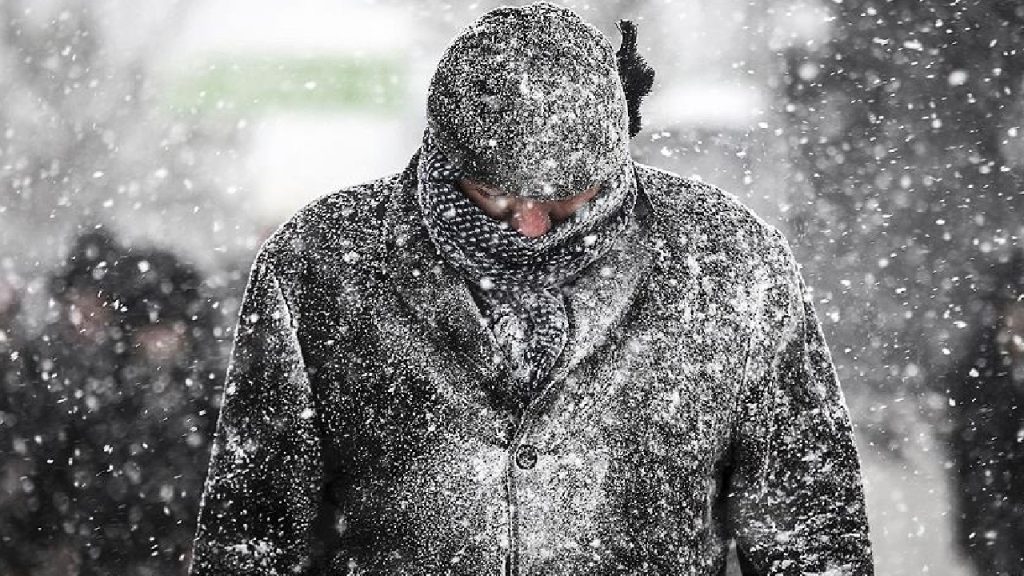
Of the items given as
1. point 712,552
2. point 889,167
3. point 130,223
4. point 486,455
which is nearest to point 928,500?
point 889,167

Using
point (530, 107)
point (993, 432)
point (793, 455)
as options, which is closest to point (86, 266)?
point (530, 107)

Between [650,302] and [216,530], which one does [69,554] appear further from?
[650,302]

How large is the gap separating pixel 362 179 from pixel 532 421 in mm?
3172

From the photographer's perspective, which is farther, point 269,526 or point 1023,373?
point 1023,373

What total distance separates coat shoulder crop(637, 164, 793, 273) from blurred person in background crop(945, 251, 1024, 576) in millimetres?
3054

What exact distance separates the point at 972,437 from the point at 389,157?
2.85 meters

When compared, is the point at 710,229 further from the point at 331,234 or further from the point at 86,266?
the point at 86,266

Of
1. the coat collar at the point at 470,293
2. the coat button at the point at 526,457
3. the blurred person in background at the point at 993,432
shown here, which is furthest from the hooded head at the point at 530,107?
the blurred person in background at the point at 993,432

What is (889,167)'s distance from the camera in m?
4.51

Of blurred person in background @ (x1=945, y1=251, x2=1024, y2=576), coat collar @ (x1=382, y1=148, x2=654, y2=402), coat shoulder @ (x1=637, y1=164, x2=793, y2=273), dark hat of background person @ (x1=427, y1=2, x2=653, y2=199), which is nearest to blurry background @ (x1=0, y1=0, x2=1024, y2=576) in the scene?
blurred person in background @ (x1=945, y1=251, x2=1024, y2=576)

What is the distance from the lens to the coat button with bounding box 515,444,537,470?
1792 mm

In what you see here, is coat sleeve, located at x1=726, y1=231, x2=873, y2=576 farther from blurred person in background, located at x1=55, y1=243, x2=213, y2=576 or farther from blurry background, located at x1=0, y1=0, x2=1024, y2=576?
blurred person in background, located at x1=55, y1=243, x2=213, y2=576

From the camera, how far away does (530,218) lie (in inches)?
69.0

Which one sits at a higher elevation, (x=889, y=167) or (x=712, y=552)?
(x=712, y=552)
